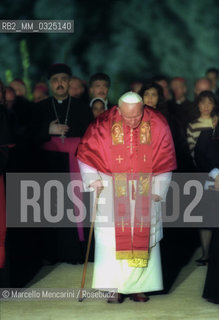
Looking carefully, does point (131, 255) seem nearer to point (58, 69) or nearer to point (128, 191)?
point (128, 191)

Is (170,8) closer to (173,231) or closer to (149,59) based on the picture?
(149,59)

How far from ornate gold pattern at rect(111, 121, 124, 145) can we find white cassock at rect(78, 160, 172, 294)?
0.35 metres

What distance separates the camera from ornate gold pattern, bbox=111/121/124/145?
7.00 metres

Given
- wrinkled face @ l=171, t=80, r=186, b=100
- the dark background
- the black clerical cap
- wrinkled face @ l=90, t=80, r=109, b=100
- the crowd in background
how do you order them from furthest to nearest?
the dark background, wrinkled face @ l=171, t=80, r=186, b=100, wrinkled face @ l=90, t=80, r=109, b=100, the black clerical cap, the crowd in background

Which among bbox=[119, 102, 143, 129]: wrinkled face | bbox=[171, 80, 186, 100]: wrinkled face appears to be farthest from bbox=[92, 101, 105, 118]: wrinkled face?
bbox=[171, 80, 186, 100]: wrinkled face

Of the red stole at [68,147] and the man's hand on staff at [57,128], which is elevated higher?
the man's hand on staff at [57,128]

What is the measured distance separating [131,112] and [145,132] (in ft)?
1.24

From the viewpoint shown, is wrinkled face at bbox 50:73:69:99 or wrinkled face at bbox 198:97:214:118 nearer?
wrinkled face at bbox 50:73:69:99

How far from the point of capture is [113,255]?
6910 millimetres

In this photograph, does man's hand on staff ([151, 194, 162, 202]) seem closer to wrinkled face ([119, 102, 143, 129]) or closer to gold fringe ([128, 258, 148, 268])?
gold fringe ([128, 258, 148, 268])

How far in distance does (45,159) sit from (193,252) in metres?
2.20

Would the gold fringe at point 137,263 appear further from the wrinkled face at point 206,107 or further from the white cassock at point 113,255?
the wrinkled face at point 206,107

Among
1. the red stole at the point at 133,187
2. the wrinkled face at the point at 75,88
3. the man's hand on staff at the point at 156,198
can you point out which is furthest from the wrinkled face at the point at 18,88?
the man's hand on staff at the point at 156,198

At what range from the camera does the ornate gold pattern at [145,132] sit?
6988 mm
